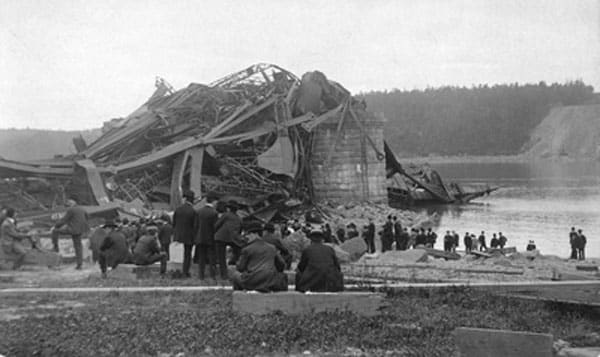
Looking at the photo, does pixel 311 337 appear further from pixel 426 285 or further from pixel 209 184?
pixel 209 184

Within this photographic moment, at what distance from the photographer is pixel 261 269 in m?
9.98

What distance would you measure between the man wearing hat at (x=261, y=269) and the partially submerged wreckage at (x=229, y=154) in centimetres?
1733

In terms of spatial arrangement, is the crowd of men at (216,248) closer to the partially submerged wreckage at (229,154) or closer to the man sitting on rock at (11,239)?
the man sitting on rock at (11,239)

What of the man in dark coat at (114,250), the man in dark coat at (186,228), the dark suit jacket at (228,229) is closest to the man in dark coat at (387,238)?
the man in dark coat at (114,250)

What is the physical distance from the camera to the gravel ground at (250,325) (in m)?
8.12

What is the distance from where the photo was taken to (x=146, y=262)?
46.7 ft

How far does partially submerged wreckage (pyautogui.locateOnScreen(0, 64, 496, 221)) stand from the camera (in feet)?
97.3

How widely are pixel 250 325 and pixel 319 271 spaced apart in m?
1.49

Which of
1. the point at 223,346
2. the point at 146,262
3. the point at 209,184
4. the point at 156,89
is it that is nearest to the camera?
the point at 223,346

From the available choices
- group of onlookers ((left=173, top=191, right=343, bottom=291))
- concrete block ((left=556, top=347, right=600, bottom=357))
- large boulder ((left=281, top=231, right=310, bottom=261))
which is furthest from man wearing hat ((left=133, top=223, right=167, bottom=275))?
concrete block ((left=556, top=347, right=600, bottom=357))

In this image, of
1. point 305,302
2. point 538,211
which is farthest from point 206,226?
point 538,211

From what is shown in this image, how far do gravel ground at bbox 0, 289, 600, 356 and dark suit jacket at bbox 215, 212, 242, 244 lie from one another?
1826mm


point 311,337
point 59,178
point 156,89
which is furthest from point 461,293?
point 156,89

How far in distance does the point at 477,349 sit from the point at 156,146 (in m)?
29.2
